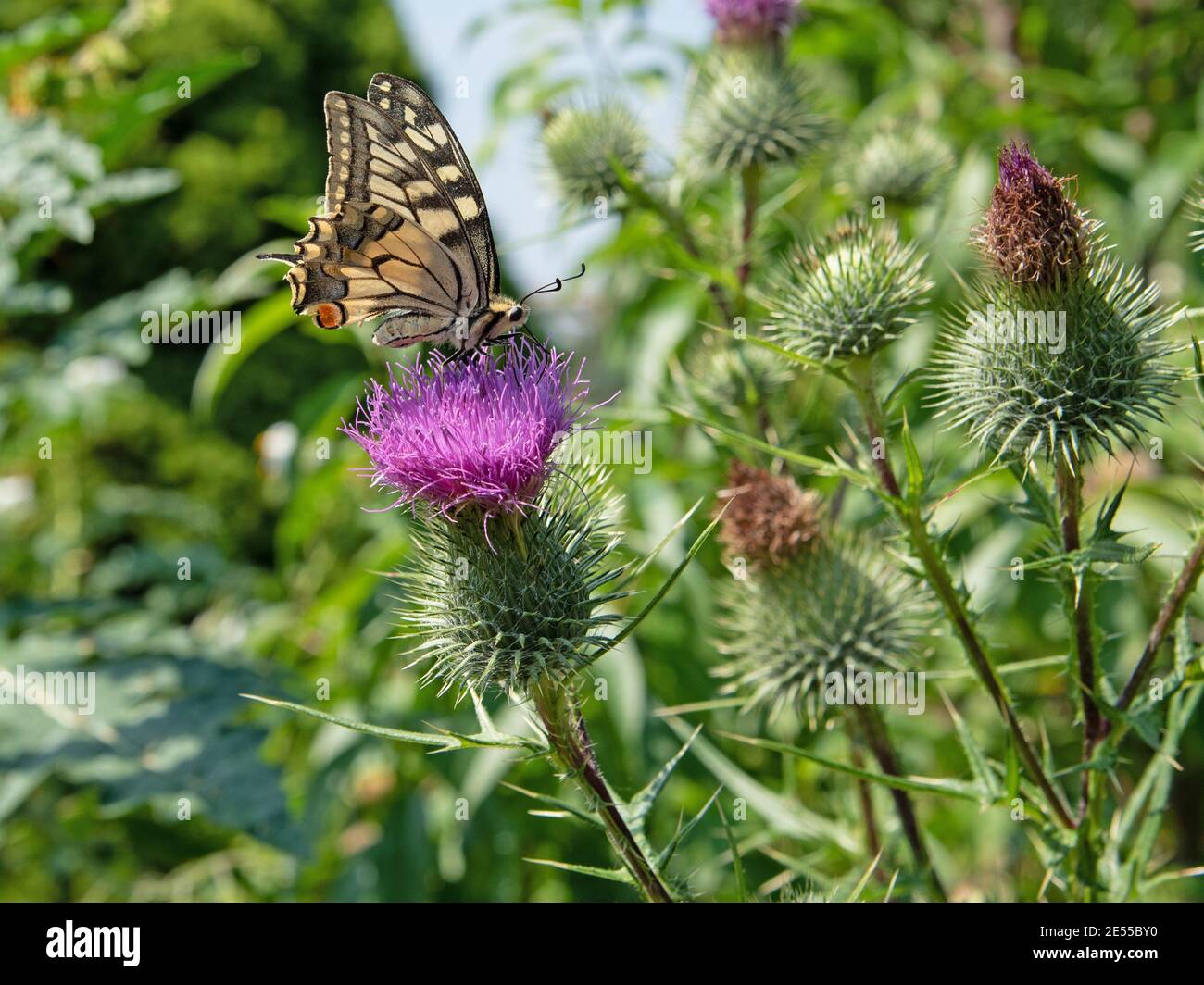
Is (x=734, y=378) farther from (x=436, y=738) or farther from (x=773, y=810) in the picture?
(x=436, y=738)

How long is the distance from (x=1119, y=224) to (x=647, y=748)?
3592 mm

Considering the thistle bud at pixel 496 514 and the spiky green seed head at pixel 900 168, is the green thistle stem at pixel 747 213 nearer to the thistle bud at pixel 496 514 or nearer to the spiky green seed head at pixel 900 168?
the spiky green seed head at pixel 900 168

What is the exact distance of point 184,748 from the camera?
3508 mm

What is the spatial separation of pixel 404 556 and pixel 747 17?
2224 millimetres

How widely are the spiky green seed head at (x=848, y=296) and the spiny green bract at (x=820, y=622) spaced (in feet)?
2.05

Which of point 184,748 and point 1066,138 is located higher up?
point 1066,138

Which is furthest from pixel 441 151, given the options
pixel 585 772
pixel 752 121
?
pixel 585 772

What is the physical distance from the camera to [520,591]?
2.04 m

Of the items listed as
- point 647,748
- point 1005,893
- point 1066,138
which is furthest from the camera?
point 1066,138

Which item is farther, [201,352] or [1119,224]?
[201,352]

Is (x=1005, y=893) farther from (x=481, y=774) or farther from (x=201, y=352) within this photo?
(x=201, y=352)

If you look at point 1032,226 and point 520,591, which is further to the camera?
point 520,591

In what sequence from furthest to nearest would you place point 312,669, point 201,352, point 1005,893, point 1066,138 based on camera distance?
point 201,352 → point 1066,138 → point 312,669 → point 1005,893

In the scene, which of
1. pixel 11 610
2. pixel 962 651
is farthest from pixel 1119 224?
pixel 11 610
